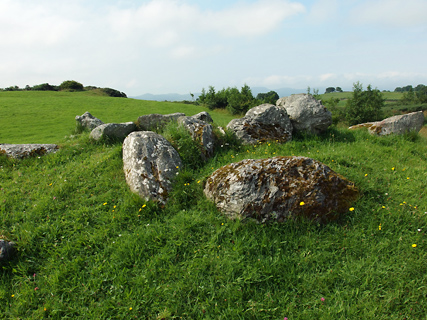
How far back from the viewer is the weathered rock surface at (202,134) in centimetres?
831

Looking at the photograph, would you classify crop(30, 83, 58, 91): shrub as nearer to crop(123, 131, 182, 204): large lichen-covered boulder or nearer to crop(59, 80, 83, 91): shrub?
crop(59, 80, 83, 91): shrub

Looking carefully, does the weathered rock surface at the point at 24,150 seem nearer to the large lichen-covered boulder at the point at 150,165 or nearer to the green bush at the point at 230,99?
the large lichen-covered boulder at the point at 150,165

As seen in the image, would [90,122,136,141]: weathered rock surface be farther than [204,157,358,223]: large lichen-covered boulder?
Yes

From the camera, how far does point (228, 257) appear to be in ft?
14.9

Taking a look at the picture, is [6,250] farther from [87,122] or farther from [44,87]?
[44,87]

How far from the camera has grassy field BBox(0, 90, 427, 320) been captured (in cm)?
387

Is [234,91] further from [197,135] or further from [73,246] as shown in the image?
[73,246]

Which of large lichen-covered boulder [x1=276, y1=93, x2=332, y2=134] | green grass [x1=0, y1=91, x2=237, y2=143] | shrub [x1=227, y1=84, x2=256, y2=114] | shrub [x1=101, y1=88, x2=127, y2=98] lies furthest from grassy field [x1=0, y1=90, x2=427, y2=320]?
shrub [x1=101, y1=88, x2=127, y2=98]

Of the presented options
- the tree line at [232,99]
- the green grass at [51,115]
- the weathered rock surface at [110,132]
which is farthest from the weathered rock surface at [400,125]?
the tree line at [232,99]

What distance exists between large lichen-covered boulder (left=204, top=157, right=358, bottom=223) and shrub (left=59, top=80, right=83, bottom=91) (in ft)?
228

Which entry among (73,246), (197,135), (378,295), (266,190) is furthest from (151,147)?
(378,295)

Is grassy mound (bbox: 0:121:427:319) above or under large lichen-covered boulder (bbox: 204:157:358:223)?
under

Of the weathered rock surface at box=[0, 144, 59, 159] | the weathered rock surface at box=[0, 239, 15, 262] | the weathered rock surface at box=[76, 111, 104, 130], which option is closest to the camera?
the weathered rock surface at box=[0, 239, 15, 262]

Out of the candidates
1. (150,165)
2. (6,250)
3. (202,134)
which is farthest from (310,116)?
(6,250)
